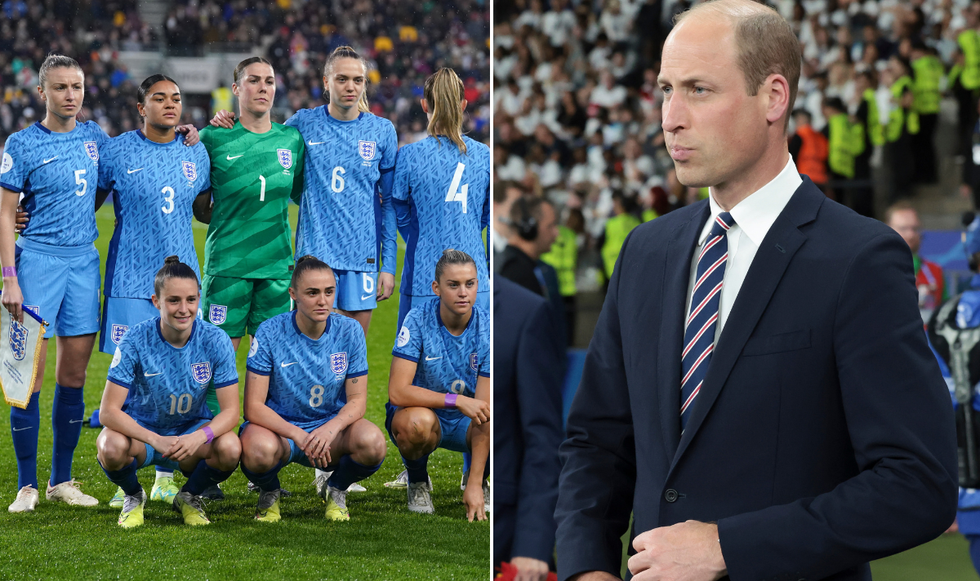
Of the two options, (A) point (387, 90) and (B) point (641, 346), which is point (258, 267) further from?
(B) point (641, 346)

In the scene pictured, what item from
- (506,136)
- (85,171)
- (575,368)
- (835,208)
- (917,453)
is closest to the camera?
(917,453)

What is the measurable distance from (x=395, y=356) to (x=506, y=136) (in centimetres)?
445

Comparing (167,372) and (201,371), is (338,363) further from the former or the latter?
(167,372)

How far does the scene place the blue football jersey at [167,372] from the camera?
9.02 ft

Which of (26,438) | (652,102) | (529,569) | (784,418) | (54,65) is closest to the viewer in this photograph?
(784,418)

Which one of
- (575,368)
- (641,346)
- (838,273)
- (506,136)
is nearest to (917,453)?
(838,273)

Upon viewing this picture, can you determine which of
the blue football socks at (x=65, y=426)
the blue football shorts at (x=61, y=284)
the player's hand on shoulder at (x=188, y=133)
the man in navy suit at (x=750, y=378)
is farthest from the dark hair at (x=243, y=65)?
the man in navy suit at (x=750, y=378)

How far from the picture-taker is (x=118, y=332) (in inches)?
109

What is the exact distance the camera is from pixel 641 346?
1062mm

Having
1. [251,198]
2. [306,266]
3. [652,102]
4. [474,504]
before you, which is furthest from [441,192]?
[652,102]

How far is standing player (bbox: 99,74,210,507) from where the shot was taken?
2746 mm

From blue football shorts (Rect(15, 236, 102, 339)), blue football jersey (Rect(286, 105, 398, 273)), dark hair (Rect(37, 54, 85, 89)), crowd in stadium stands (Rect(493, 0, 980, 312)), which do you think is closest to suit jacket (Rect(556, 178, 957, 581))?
blue football jersey (Rect(286, 105, 398, 273))

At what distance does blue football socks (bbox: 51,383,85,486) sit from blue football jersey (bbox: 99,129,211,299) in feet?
1.17

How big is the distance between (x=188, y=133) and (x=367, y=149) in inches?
22.0
